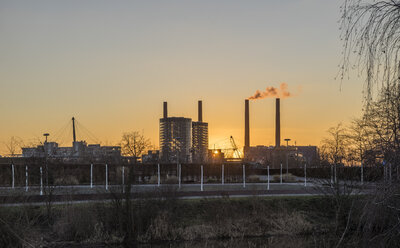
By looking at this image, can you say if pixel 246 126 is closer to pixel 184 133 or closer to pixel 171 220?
pixel 184 133

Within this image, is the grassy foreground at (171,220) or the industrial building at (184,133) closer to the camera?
the grassy foreground at (171,220)

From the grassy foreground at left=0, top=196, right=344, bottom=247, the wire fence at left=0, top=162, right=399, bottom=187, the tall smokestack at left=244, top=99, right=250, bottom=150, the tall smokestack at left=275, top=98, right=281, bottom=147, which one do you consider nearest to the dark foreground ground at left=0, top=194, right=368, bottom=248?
the grassy foreground at left=0, top=196, right=344, bottom=247

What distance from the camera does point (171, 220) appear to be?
80.8 feet

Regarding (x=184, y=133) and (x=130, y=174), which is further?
(x=184, y=133)

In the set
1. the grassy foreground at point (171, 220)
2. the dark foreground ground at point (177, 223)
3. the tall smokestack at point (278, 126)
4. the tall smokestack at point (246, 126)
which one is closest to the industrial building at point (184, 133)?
the tall smokestack at point (246, 126)

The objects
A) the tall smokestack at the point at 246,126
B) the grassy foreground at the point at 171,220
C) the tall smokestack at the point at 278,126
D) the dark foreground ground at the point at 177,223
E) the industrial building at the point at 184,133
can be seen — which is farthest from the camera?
the industrial building at the point at 184,133

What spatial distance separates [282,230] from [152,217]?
6632mm

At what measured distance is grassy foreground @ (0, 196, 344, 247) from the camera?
23.0m

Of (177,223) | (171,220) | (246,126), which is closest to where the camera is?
(171,220)

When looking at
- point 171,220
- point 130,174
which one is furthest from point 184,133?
point 130,174

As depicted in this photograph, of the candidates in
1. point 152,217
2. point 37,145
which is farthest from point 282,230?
point 37,145

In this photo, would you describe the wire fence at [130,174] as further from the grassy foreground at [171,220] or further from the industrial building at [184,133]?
the industrial building at [184,133]

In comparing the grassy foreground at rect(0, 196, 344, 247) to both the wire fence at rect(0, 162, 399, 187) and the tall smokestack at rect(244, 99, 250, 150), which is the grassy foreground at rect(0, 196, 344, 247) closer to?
the wire fence at rect(0, 162, 399, 187)

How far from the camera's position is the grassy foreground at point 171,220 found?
23.0 meters
